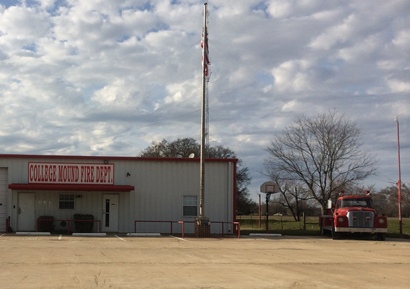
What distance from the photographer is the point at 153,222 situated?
3195cm

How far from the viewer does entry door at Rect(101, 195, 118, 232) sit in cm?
3169

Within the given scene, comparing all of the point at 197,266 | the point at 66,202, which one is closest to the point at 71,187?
the point at 66,202

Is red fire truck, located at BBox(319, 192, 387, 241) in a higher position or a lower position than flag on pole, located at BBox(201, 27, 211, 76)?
lower

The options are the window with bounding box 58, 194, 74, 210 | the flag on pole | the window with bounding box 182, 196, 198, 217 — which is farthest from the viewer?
the window with bounding box 182, 196, 198, 217

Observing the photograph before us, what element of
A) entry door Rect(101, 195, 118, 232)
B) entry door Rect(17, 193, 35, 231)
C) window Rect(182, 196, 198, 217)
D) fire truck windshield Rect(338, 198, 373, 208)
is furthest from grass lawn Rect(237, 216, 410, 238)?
entry door Rect(17, 193, 35, 231)

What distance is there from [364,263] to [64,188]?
61.3ft

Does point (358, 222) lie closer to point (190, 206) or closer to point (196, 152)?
point (190, 206)

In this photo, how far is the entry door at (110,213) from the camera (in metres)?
31.7

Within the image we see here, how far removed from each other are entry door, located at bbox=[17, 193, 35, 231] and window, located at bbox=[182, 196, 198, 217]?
8.49m

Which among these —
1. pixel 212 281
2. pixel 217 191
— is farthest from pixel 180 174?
pixel 212 281

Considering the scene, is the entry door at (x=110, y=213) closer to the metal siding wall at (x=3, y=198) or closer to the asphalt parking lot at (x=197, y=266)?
the metal siding wall at (x=3, y=198)

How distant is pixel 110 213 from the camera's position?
1254 inches

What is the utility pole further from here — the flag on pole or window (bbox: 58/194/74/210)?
window (bbox: 58/194/74/210)

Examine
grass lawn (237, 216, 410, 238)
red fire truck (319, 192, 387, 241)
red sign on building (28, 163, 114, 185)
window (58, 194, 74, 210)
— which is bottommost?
grass lawn (237, 216, 410, 238)
